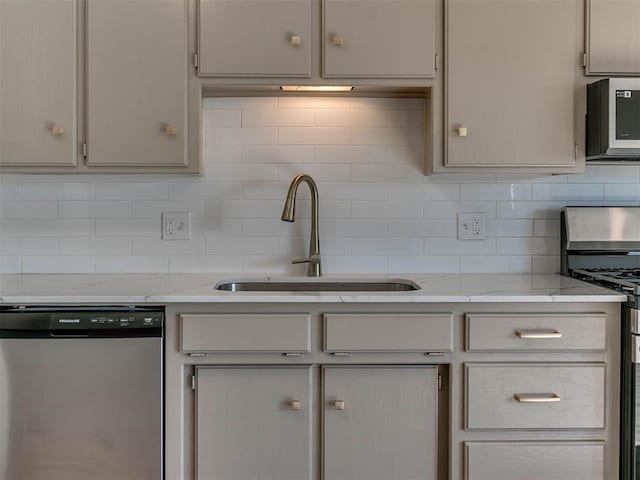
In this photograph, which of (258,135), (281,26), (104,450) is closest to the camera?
(104,450)

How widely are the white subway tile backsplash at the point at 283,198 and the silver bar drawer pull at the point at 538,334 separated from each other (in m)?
0.62

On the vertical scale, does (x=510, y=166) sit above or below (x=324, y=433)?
above

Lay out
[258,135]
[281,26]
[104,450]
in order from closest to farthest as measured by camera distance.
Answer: [104,450], [281,26], [258,135]

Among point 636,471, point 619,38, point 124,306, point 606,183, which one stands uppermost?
point 619,38

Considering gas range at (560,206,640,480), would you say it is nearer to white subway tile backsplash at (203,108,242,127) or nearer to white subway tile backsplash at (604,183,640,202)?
white subway tile backsplash at (604,183,640,202)

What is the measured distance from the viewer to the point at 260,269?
2236 millimetres

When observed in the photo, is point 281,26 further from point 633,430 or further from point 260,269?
point 633,430

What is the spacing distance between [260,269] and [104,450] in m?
0.91

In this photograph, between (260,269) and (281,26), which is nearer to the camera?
(281,26)

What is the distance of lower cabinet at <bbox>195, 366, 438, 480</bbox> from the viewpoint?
1670 mm

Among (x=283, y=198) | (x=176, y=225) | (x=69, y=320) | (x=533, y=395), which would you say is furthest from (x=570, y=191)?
(x=69, y=320)

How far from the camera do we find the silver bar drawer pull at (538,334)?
1.65 metres

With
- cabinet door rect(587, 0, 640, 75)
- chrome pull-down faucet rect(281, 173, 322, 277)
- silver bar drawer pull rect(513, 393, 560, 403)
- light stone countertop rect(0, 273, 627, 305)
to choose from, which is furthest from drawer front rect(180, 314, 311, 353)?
cabinet door rect(587, 0, 640, 75)

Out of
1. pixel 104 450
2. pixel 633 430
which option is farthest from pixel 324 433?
pixel 633 430
